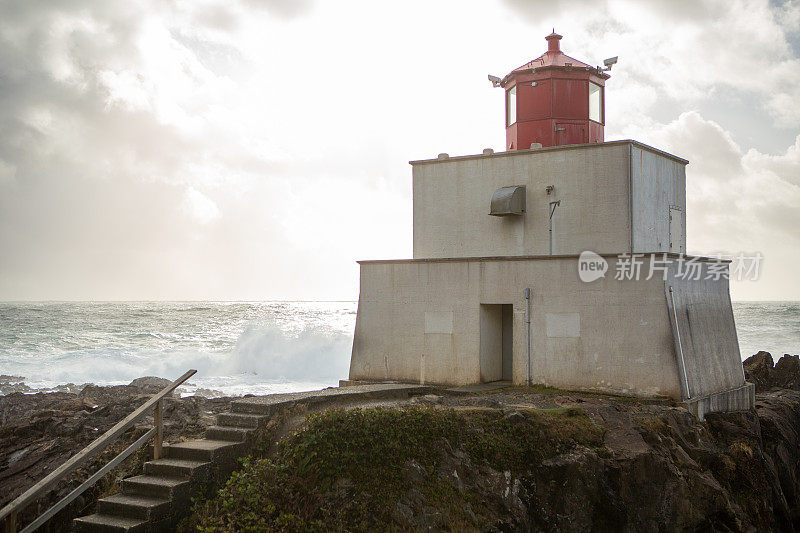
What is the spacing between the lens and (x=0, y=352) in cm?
3947

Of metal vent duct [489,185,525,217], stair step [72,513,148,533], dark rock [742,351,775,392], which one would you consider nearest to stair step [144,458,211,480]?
stair step [72,513,148,533]

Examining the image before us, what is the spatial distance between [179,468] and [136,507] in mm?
723

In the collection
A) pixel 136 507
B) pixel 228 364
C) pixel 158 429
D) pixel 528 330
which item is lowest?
pixel 228 364

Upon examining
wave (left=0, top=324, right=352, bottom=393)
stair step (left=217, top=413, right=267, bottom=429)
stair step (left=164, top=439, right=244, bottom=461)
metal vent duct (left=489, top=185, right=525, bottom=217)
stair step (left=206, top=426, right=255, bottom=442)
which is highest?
metal vent duct (left=489, top=185, right=525, bottom=217)

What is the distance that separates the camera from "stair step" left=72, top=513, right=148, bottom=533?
7.44 meters

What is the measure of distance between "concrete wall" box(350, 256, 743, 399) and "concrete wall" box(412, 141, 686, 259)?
1312 mm

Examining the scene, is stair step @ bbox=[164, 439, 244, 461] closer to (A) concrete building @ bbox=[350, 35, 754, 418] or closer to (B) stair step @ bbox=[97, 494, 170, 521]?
(B) stair step @ bbox=[97, 494, 170, 521]

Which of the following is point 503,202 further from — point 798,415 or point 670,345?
point 798,415

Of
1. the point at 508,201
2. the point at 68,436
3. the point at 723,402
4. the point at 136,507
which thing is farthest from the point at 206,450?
the point at 723,402

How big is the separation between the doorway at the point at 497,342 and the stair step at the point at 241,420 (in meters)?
5.79

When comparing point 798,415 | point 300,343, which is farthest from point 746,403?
point 300,343

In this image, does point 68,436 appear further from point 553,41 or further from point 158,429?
point 553,41

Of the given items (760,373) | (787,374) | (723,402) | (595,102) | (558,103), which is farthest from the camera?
(760,373)

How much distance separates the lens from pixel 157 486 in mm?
8008
